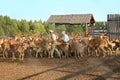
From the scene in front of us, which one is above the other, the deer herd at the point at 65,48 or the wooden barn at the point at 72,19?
the wooden barn at the point at 72,19

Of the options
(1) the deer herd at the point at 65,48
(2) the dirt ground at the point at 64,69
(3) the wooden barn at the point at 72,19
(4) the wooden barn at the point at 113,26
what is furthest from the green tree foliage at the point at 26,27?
(2) the dirt ground at the point at 64,69

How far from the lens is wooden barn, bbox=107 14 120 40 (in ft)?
95.7

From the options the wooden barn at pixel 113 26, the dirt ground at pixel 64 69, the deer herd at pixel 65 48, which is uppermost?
the wooden barn at pixel 113 26

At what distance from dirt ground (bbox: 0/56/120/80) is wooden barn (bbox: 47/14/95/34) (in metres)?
28.2

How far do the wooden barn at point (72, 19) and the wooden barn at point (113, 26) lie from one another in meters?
16.8

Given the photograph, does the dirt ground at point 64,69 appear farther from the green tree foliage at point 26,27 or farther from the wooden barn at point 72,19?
the wooden barn at point 72,19

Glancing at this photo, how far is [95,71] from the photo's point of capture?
14.9 metres

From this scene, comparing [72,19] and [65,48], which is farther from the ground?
[72,19]

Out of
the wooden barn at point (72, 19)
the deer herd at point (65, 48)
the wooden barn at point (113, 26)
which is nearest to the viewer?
the deer herd at point (65, 48)

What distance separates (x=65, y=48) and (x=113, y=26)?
10196 millimetres

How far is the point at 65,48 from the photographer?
2058 cm

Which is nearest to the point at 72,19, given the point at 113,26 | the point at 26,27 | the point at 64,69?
the point at 26,27

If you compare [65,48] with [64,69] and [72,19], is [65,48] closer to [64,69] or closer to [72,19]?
[64,69]

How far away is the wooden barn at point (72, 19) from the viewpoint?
47625 millimetres
